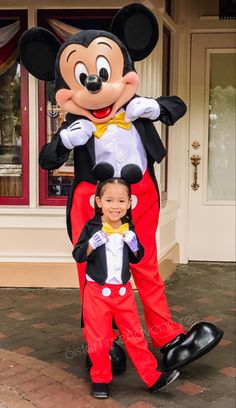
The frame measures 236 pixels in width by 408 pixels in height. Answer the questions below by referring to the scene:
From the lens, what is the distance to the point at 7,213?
5199 mm

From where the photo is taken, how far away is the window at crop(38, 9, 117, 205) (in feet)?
16.4

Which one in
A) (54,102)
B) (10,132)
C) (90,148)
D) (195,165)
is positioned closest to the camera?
(90,148)

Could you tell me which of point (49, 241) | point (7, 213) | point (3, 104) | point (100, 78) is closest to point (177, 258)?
point (49, 241)

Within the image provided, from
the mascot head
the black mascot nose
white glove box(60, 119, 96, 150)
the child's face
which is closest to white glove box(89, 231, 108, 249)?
the child's face

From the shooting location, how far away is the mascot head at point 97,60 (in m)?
3.13

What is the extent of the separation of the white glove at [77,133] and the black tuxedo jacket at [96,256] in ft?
1.35

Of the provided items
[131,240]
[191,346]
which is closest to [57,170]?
[131,240]

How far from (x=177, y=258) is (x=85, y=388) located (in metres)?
2.94

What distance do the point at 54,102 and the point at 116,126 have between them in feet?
6.77

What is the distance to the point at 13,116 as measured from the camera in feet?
17.3

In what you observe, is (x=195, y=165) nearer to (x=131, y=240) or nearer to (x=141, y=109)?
(x=141, y=109)

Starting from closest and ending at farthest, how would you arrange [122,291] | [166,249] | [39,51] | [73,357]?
1. [122,291]
2. [39,51]
3. [73,357]
4. [166,249]

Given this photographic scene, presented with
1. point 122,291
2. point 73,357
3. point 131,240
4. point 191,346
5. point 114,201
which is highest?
point 114,201

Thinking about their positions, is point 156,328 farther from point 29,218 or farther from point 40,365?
point 29,218
